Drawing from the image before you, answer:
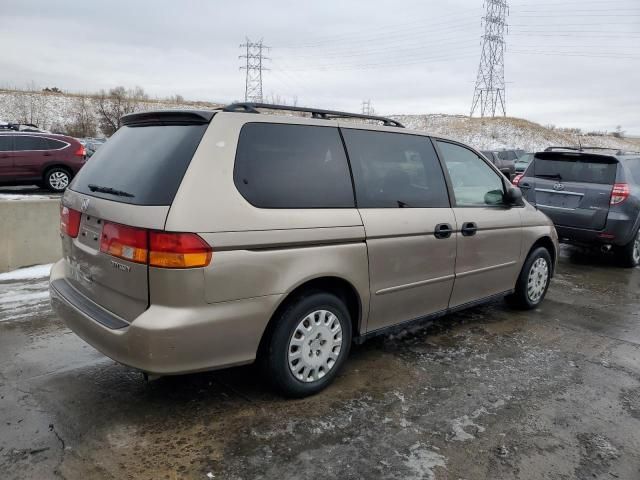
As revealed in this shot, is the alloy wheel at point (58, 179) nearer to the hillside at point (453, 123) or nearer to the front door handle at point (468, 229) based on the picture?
the front door handle at point (468, 229)

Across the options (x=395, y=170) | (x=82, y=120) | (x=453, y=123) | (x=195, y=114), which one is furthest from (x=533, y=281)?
(x=82, y=120)

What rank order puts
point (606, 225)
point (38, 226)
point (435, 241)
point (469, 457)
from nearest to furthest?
point (469, 457) < point (435, 241) < point (38, 226) < point (606, 225)

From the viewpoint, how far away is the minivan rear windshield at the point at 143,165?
2.70 metres

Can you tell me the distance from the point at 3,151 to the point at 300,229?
1281cm

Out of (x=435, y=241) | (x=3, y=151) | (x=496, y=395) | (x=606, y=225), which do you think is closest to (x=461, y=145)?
(x=435, y=241)

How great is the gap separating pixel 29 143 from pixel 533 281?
1285 centimetres

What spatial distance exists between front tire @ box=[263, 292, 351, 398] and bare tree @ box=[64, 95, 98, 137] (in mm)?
50723

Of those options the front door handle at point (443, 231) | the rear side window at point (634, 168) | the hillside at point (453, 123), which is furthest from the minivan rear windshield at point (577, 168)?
the hillside at point (453, 123)

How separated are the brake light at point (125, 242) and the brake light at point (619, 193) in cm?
680

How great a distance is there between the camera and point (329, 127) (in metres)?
3.42

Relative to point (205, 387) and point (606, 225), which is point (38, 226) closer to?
point (205, 387)

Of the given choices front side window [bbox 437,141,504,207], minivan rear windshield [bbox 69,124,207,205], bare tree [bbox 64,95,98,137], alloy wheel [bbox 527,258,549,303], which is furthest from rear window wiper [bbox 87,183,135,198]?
bare tree [bbox 64,95,98,137]

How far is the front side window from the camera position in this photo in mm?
4203

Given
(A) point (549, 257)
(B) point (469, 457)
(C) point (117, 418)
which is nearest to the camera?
(B) point (469, 457)
